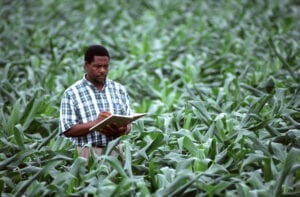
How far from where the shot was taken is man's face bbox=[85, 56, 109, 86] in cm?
430

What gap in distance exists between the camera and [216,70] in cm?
812

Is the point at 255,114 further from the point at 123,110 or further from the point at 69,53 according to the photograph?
the point at 69,53

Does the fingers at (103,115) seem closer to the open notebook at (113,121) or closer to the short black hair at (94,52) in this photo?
the open notebook at (113,121)

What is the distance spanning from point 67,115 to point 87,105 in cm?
16

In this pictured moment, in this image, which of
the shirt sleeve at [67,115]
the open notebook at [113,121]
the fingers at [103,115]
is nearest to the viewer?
the open notebook at [113,121]

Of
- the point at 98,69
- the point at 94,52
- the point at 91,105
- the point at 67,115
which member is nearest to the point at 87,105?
the point at 91,105

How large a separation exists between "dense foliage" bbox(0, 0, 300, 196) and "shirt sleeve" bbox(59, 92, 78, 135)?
252 millimetres

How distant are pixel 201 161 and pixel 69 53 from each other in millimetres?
4521

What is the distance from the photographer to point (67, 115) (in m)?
4.29

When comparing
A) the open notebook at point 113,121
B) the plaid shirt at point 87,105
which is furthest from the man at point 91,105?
the open notebook at point 113,121

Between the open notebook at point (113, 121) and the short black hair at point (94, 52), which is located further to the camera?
the short black hair at point (94, 52)

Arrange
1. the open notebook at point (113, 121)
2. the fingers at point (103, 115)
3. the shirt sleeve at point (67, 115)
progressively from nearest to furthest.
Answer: the open notebook at point (113, 121), the fingers at point (103, 115), the shirt sleeve at point (67, 115)

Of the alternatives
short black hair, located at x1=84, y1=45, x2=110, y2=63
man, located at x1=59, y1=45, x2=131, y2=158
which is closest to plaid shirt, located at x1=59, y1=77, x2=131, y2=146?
man, located at x1=59, y1=45, x2=131, y2=158

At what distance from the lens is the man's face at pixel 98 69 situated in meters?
4.30
